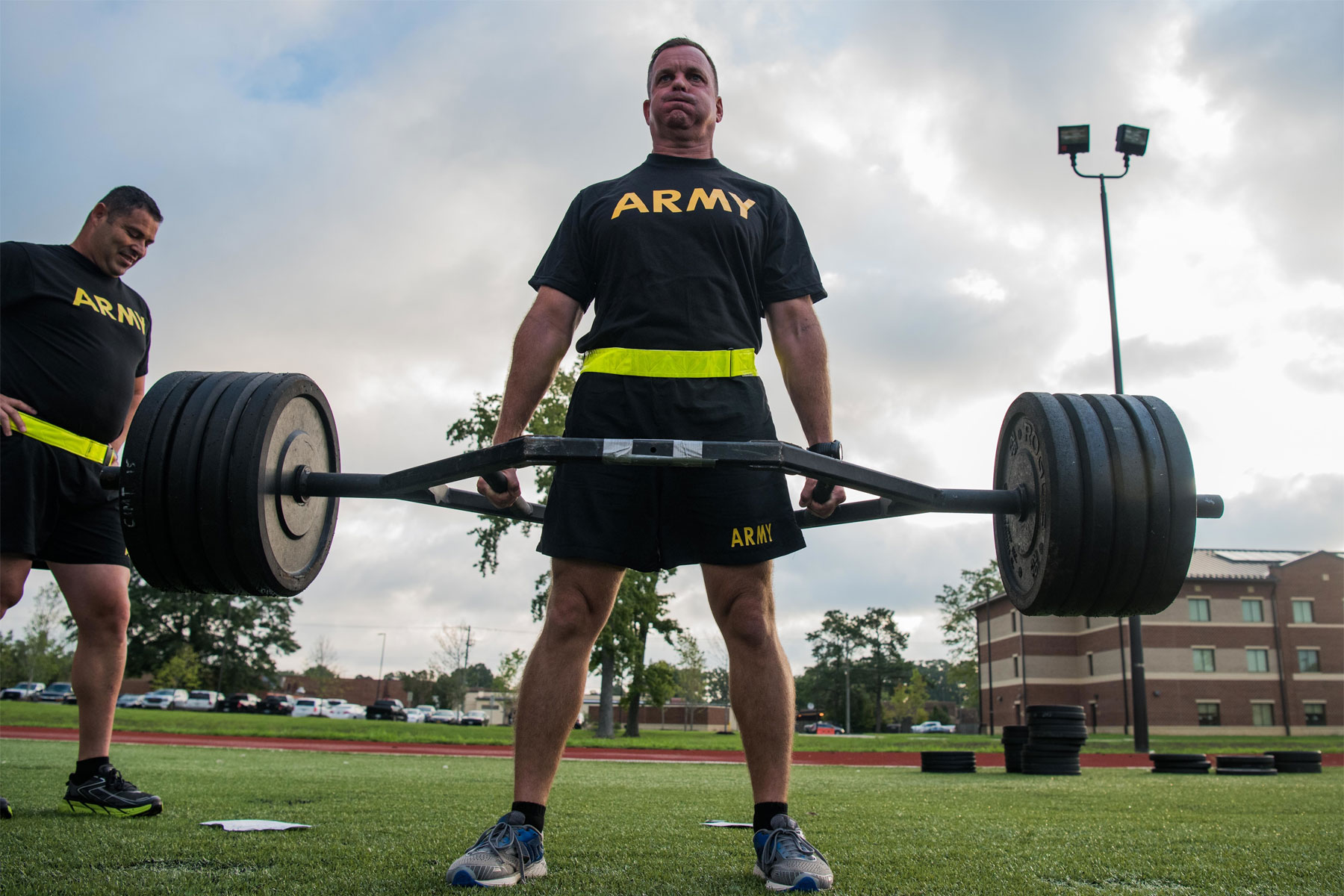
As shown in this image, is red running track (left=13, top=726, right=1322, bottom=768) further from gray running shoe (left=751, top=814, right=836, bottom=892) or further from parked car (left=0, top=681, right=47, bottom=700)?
parked car (left=0, top=681, right=47, bottom=700)

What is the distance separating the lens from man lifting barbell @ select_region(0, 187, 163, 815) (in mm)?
2873

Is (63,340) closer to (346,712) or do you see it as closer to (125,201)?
(125,201)

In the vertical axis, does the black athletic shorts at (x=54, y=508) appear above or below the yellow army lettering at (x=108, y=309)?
below

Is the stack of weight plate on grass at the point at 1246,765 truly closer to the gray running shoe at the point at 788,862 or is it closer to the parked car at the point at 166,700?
the gray running shoe at the point at 788,862

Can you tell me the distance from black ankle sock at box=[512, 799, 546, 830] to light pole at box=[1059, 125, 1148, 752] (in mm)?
15617

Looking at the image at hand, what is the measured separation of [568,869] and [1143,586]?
1453mm

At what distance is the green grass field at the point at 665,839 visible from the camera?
6.66 ft

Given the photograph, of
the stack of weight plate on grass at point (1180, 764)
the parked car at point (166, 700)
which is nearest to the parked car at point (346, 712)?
the parked car at point (166, 700)

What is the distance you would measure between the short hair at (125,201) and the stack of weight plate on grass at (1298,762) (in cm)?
959

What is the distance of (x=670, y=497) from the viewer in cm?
230

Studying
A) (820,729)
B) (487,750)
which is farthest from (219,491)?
(820,729)

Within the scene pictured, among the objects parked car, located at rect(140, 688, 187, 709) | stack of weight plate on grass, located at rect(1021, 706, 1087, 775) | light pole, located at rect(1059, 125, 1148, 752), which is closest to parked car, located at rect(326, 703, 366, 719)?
parked car, located at rect(140, 688, 187, 709)

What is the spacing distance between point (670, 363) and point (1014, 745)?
25.1 feet

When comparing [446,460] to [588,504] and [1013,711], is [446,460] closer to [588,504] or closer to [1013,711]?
[588,504]
